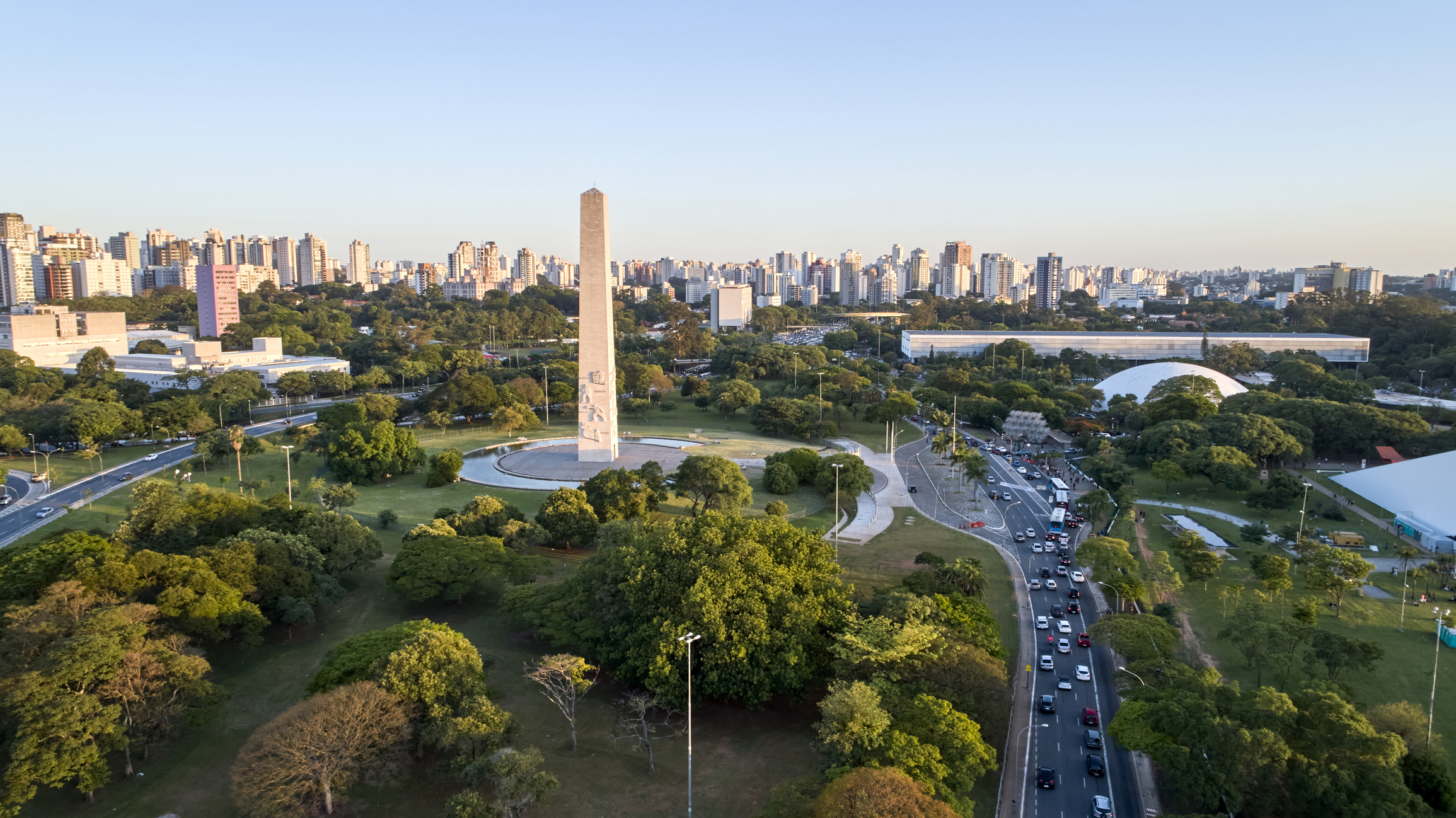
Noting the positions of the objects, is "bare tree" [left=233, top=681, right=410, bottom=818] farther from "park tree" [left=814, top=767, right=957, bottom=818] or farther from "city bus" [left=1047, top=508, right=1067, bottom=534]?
"city bus" [left=1047, top=508, right=1067, bottom=534]

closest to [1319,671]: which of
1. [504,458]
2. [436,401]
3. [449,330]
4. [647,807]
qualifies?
[647,807]

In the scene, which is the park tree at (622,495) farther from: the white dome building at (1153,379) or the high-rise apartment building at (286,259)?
the high-rise apartment building at (286,259)

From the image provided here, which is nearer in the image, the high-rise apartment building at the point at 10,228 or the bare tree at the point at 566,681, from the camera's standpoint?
the bare tree at the point at 566,681

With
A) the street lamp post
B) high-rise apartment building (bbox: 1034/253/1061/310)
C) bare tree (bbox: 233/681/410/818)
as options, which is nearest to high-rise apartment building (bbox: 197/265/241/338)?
the street lamp post

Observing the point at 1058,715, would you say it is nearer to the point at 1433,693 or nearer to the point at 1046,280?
the point at 1433,693

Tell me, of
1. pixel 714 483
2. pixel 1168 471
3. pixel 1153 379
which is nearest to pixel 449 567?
pixel 714 483

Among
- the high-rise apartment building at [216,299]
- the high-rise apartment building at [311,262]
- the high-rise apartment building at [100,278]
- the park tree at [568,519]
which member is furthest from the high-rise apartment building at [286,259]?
the park tree at [568,519]
